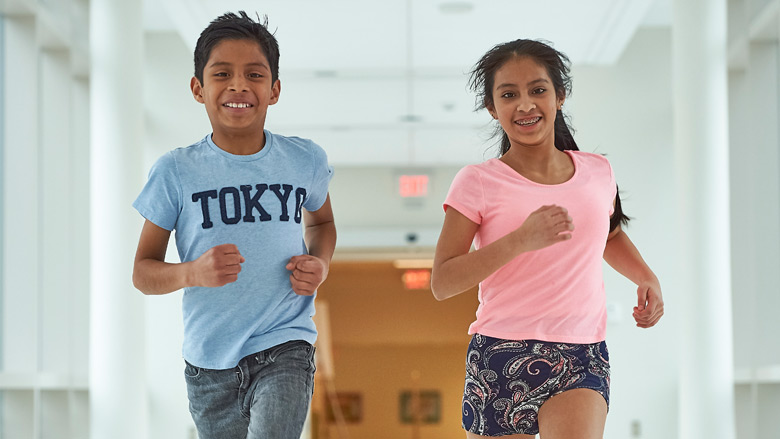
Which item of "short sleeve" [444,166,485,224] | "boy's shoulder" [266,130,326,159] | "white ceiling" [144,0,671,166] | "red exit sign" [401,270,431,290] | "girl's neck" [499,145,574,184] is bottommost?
"red exit sign" [401,270,431,290]

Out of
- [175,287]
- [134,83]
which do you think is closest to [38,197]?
[134,83]

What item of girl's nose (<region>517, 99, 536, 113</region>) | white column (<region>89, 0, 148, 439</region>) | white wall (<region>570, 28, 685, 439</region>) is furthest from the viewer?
white wall (<region>570, 28, 685, 439</region>)

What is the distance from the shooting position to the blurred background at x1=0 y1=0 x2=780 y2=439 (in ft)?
11.8

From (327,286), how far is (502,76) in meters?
10.1

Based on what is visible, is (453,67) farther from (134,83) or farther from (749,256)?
(749,256)

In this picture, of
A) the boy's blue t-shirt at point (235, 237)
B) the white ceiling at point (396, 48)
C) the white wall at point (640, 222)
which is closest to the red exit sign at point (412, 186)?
the white ceiling at point (396, 48)

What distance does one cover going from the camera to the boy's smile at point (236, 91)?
1792 mm

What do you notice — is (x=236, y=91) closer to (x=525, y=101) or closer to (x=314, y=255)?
(x=314, y=255)

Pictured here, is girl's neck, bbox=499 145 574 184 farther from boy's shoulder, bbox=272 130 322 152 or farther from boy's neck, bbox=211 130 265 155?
boy's neck, bbox=211 130 265 155

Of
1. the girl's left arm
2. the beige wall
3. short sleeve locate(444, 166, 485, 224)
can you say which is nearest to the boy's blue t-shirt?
short sleeve locate(444, 166, 485, 224)

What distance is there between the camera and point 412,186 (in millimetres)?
8266

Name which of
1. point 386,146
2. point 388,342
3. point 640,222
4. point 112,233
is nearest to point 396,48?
point 112,233

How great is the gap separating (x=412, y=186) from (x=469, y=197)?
6.46m

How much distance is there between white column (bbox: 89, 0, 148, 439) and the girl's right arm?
9.05 ft
